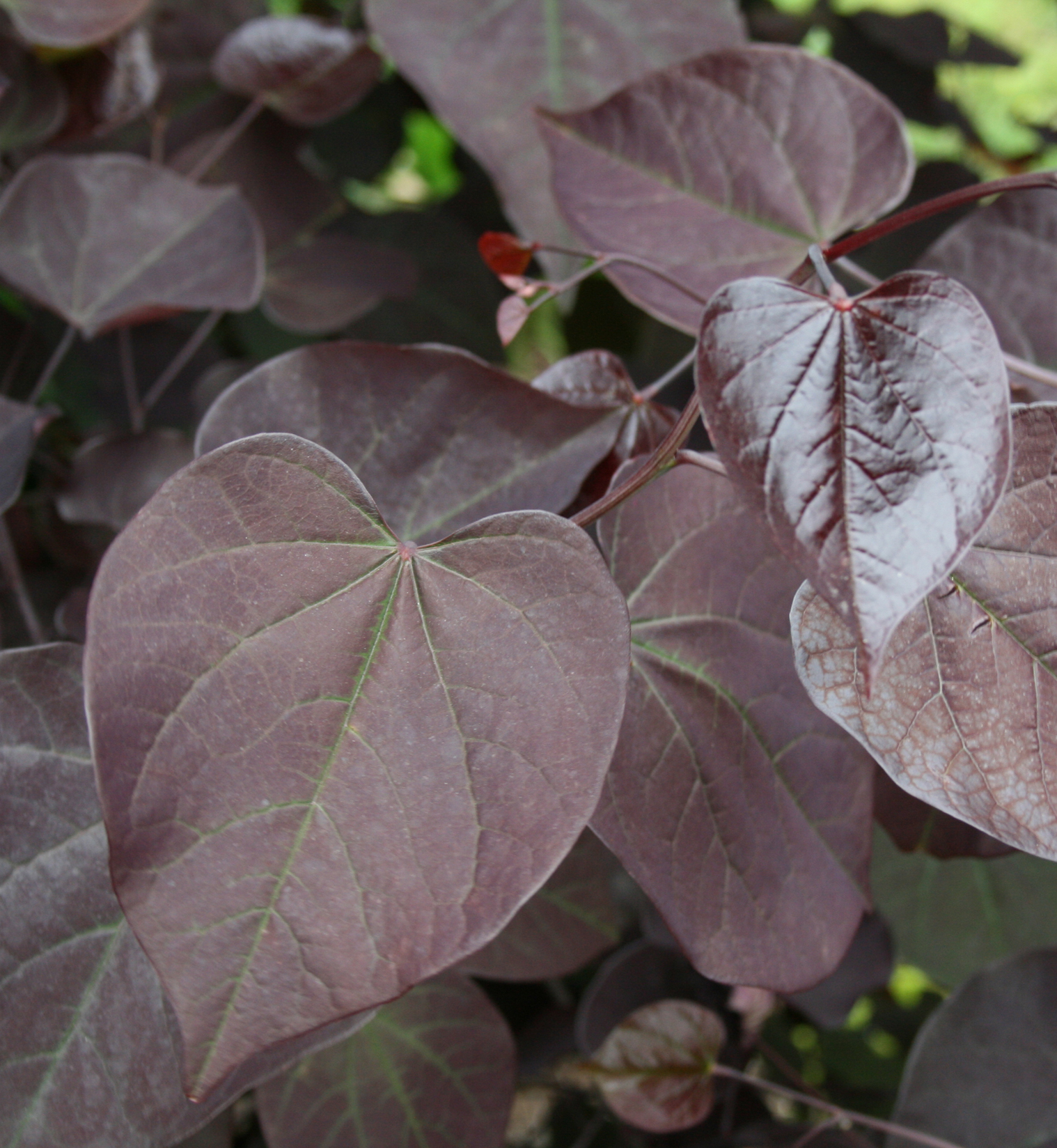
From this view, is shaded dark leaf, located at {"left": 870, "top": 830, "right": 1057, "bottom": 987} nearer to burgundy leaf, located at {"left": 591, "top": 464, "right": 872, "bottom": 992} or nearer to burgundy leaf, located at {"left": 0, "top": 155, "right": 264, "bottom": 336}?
burgundy leaf, located at {"left": 591, "top": 464, "right": 872, "bottom": 992}

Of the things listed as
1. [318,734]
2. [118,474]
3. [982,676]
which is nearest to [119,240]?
[118,474]

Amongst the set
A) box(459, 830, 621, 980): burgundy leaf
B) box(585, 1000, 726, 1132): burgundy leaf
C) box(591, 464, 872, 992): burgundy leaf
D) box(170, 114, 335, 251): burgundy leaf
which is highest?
box(170, 114, 335, 251): burgundy leaf

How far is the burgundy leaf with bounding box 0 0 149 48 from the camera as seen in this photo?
1.71 feet

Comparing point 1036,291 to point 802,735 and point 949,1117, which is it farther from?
point 949,1117

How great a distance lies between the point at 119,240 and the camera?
0.49 metres

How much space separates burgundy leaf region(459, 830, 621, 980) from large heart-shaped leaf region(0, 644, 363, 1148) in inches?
7.4

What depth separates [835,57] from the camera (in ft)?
2.64

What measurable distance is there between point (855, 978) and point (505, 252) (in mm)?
520

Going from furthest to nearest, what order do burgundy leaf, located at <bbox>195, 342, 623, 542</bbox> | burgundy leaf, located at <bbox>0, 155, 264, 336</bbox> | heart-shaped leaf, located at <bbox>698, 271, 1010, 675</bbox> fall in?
burgundy leaf, located at <bbox>0, 155, 264, 336</bbox> < burgundy leaf, located at <bbox>195, 342, 623, 542</bbox> < heart-shaped leaf, located at <bbox>698, 271, 1010, 675</bbox>

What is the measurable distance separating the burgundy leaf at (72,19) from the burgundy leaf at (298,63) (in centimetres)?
6

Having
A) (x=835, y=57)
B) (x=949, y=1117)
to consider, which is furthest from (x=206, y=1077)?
(x=835, y=57)

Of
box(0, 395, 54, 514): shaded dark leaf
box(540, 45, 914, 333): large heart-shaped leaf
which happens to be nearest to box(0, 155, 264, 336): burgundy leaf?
box(0, 395, 54, 514): shaded dark leaf

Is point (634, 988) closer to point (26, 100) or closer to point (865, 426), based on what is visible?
point (865, 426)

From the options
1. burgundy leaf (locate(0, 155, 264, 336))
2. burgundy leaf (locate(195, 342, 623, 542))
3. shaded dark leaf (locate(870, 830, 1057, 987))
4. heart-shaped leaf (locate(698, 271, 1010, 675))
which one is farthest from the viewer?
shaded dark leaf (locate(870, 830, 1057, 987))
